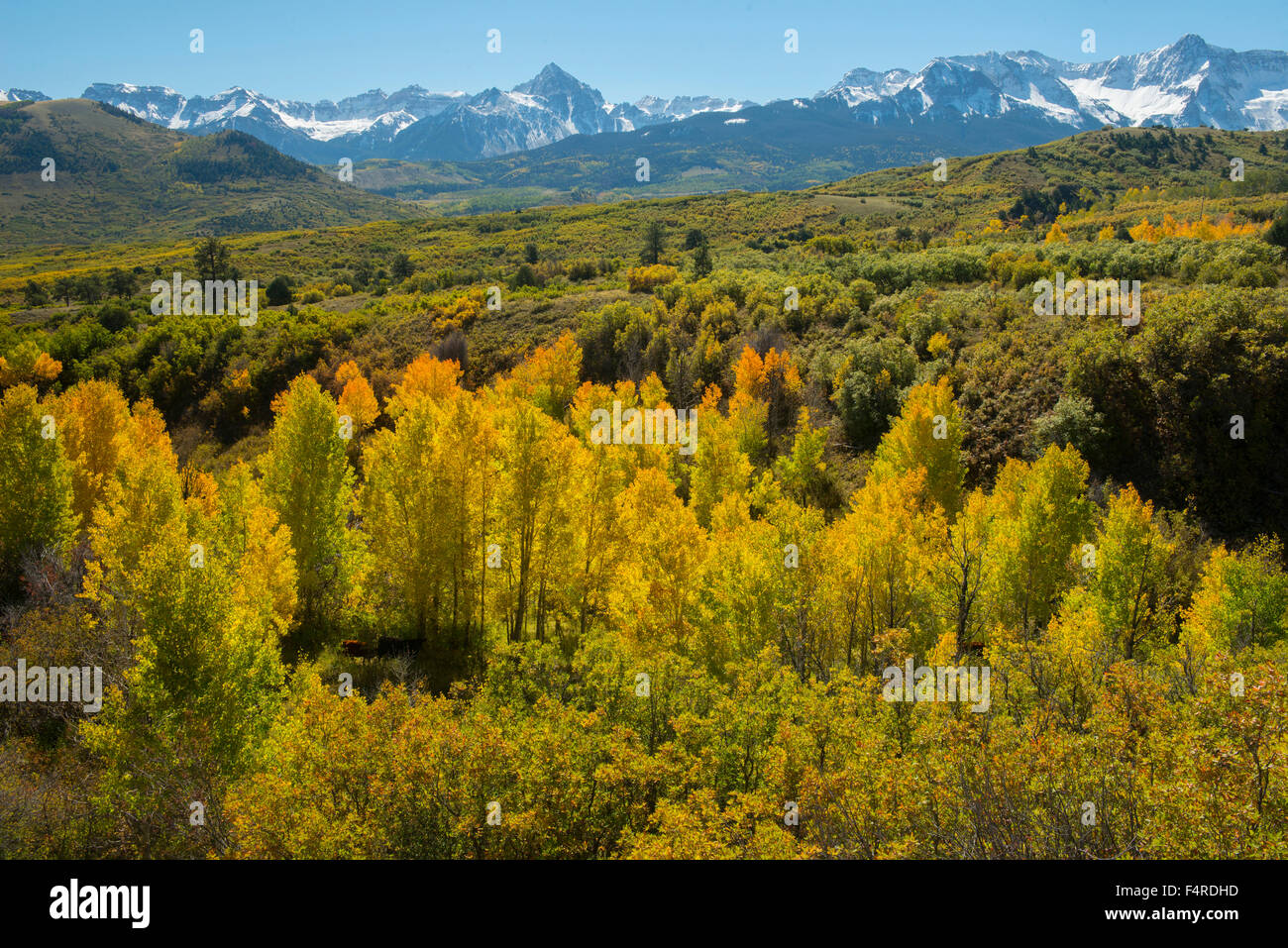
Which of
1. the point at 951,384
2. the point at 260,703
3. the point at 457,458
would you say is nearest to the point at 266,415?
the point at 457,458

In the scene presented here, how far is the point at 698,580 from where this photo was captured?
26547 mm

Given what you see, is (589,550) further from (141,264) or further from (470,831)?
(141,264)

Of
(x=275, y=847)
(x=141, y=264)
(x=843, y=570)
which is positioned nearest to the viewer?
(x=275, y=847)

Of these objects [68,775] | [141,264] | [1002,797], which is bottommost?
[68,775]

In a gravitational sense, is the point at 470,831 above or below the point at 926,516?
below

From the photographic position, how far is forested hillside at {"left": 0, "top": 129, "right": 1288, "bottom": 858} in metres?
13.6

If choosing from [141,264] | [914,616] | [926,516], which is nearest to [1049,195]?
[926,516]

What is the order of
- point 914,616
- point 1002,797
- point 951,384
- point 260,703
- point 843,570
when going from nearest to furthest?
point 1002,797 → point 260,703 → point 843,570 → point 914,616 → point 951,384

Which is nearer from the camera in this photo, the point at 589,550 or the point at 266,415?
the point at 589,550

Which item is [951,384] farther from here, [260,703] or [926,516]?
[260,703]

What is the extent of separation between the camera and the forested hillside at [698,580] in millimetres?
13586

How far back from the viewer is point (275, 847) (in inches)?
525

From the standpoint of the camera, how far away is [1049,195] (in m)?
118

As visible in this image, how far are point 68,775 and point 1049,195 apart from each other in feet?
470
